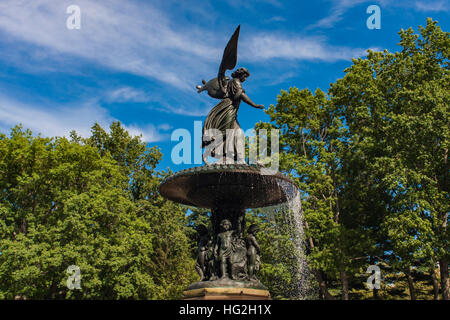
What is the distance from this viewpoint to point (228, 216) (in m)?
9.77

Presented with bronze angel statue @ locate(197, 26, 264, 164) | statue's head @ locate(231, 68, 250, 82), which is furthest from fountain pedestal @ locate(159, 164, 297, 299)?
statue's head @ locate(231, 68, 250, 82)

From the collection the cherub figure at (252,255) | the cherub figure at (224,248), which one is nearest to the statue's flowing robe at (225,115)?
the cherub figure at (224,248)

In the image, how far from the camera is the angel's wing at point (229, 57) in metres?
9.61

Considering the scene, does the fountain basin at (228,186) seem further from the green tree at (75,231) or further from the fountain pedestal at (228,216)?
the green tree at (75,231)

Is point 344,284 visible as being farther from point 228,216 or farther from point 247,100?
point 247,100

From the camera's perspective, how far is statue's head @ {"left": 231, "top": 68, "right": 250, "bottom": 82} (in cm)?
1048

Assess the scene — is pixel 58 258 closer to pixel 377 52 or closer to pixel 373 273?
pixel 373 273

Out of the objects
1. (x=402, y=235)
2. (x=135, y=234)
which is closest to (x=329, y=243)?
(x=402, y=235)

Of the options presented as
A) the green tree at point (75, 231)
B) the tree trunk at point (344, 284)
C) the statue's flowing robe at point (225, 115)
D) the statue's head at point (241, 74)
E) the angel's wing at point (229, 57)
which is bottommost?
the tree trunk at point (344, 284)

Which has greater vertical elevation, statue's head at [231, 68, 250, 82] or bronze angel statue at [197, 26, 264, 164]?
statue's head at [231, 68, 250, 82]

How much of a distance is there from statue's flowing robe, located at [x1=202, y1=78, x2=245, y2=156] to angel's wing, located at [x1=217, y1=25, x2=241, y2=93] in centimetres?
29

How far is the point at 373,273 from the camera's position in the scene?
22.8 m

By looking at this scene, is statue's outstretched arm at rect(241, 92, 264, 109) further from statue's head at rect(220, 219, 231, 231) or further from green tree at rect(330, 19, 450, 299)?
green tree at rect(330, 19, 450, 299)

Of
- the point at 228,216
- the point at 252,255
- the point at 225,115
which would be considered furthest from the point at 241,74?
the point at 252,255
